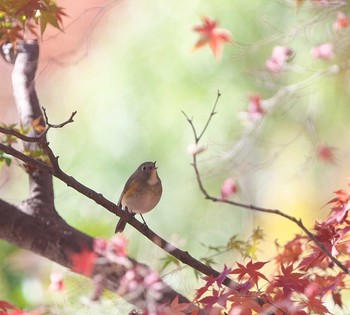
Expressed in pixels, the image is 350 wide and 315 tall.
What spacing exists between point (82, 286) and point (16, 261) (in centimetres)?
131

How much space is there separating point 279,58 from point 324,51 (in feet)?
1.14

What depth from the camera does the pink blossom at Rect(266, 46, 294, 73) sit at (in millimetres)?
3551

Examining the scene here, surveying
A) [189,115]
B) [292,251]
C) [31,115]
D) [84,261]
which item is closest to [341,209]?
[292,251]

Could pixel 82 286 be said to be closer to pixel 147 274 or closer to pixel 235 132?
pixel 147 274

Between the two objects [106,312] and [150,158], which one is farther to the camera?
[150,158]

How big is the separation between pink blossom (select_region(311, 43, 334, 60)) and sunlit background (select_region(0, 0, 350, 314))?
130 mm

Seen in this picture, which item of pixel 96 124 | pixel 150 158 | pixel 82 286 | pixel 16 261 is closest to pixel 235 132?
pixel 150 158

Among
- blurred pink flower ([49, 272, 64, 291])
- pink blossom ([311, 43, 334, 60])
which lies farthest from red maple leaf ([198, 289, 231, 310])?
pink blossom ([311, 43, 334, 60])

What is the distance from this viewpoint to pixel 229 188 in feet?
12.9

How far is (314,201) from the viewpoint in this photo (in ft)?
15.0

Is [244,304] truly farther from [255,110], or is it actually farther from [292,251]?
[255,110]

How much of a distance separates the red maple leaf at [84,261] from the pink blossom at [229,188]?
183 centimetres

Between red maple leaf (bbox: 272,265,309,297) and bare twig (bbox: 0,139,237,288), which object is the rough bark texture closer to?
bare twig (bbox: 0,139,237,288)

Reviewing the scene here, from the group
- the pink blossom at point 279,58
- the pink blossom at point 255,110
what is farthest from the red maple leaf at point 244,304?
the pink blossom at point 255,110
